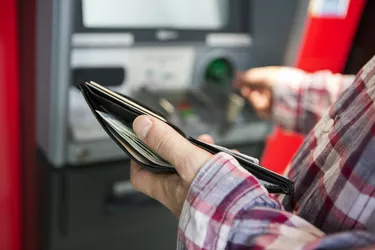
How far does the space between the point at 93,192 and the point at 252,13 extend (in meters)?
0.53

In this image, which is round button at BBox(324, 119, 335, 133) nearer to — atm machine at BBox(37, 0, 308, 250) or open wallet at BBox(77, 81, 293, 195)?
open wallet at BBox(77, 81, 293, 195)

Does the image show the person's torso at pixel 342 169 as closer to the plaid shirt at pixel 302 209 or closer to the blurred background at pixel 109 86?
the plaid shirt at pixel 302 209

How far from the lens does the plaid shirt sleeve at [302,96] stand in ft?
3.79

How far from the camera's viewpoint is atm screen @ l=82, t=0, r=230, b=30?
0.94 metres

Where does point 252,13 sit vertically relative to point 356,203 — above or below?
above

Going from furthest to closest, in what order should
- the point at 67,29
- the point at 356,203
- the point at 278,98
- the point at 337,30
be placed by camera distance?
the point at 337,30 → the point at 278,98 → the point at 67,29 → the point at 356,203

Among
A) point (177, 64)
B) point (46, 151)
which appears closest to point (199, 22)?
point (177, 64)

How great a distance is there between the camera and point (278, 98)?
1220 millimetres

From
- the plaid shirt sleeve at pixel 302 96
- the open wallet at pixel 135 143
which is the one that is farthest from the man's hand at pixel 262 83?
the open wallet at pixel 135 143

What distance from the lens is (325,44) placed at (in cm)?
137

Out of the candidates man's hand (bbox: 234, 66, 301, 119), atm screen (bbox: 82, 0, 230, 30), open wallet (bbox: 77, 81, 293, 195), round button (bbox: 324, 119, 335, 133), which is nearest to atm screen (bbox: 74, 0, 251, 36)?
atm screen (bbox: 82, 0, 230, 30)

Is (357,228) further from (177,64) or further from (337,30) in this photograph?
(337,30)

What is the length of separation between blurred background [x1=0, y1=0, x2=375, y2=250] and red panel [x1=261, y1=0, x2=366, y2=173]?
16 centimetres

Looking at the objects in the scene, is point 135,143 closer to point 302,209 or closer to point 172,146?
point 172,146
